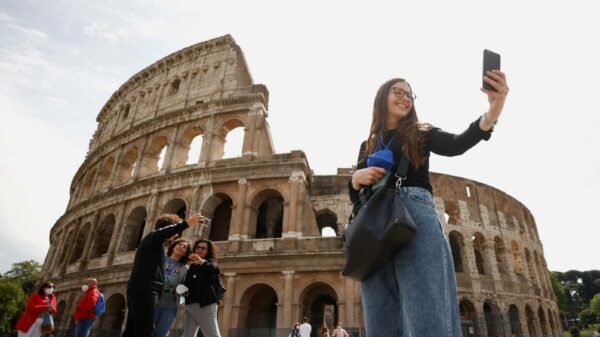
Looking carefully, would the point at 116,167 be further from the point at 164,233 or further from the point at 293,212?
the point at 164,233

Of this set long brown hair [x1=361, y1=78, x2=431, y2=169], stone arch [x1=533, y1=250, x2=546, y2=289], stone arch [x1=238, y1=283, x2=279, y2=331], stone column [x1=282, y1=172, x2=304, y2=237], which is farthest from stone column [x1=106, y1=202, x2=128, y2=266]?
stone arch [x1=533, y1=250, x2=546, y2=289]

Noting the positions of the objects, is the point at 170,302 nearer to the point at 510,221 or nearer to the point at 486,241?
the point at 486,241

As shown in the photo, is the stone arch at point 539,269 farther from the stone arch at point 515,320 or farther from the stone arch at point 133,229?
the stone arch at point 133,229

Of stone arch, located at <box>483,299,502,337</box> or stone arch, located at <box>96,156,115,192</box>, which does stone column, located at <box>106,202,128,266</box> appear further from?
stone arch, located at <box>483,299,502,337</box>

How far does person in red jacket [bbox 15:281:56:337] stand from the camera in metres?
5.90

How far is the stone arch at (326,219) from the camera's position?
16984 mm

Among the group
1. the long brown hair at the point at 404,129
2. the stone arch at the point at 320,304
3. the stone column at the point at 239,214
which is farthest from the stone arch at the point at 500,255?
the long brown hair at the point at 404,129

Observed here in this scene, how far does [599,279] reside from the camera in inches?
2202

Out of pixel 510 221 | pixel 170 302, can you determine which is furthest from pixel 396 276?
pixel 510 221

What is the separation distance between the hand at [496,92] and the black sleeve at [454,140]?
0.29ft

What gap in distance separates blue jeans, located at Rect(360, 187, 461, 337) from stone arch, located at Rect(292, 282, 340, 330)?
12.2 meters

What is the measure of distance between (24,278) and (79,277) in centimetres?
3611

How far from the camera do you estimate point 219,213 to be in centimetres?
1667

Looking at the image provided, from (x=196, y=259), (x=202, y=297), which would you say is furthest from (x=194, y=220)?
(x=202, y=297)
